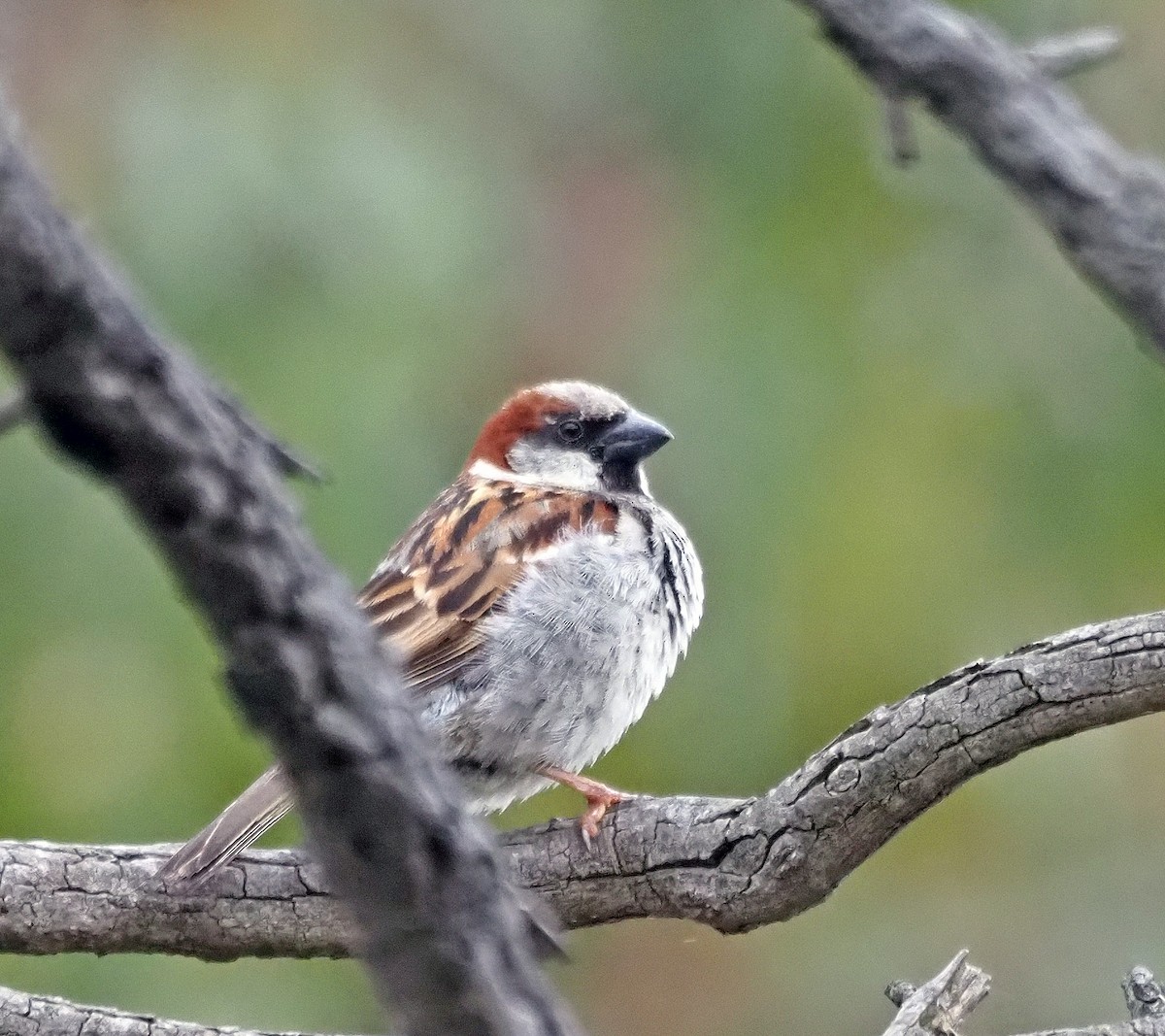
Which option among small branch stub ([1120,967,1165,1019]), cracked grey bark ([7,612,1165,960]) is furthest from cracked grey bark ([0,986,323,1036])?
small branch stub ([1120,967,1165,1019])

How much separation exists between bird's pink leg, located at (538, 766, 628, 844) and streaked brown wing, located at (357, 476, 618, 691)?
337mm

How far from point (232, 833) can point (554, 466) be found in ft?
5.54

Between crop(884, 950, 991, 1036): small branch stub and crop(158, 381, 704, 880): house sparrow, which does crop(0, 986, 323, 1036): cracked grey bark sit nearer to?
crop(158, 381, 704, 880): house sparrow

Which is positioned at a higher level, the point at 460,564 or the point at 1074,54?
the point at 460,564

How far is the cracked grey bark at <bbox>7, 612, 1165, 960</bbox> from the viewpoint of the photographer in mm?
2816

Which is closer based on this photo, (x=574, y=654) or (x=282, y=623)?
(x=282, y=623)

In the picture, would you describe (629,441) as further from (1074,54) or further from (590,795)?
(1074,54)

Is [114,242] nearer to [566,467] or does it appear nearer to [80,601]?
[80,601]

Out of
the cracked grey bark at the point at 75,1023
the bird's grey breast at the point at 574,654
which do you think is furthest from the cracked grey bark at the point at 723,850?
the bird's grey breast at the point at 574,654

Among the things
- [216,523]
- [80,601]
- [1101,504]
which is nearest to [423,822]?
[216,523]

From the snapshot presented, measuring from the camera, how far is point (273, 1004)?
4969mm

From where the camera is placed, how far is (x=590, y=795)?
3742 mm

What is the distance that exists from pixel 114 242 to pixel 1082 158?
411cm

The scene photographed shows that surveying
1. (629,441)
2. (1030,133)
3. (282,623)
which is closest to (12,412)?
(282,623)
